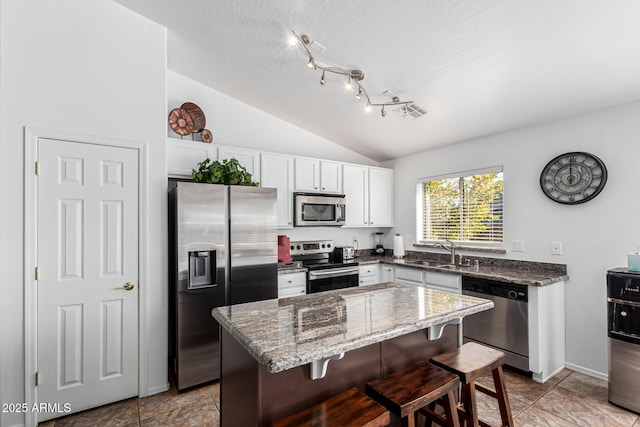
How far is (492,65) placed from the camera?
248 centimetres

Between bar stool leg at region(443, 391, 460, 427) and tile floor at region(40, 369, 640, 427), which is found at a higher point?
bar stool leg at region(443, 391, 460, 427)

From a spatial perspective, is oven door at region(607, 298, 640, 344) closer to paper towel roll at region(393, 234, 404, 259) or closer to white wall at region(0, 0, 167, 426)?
paper towel roll at region(393, 234, 404, 259)

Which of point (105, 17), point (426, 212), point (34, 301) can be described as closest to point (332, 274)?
point (426, 212)

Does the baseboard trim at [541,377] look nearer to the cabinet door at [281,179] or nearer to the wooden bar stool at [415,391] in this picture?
the wooden bar stool at [415,391]

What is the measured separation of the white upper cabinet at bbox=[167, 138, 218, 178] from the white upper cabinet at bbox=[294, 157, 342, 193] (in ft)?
3.57

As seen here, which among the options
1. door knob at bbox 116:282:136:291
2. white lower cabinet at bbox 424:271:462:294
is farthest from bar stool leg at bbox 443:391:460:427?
door knob at bbox 116:282:136:291

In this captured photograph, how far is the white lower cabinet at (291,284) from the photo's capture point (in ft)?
11.6

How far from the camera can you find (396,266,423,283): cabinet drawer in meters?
3.80

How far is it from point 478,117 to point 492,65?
3.02ft

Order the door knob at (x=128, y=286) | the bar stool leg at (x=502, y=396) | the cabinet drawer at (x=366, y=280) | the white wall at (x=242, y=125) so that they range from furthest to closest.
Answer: the cabinet drawer at (x=366, y=280), the white wall at (x=242, y=125), the door knob at (x=128, y=286), the bar stool leg at (x=502, y=396)

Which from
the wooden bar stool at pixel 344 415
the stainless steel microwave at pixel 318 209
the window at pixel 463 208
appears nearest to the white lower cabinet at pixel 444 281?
the window at pixel 463 208

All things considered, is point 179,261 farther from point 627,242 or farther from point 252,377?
point 627,242

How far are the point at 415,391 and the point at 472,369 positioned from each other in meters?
0.45

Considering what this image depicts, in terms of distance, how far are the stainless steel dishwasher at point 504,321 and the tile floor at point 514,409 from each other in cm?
29
